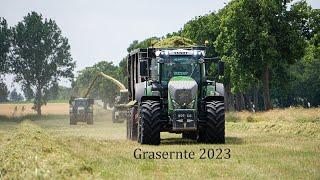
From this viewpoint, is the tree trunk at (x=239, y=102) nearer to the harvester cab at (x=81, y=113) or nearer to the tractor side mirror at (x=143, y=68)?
the harvester cab at (x=81, y=113)

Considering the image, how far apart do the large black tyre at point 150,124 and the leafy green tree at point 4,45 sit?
7692cm

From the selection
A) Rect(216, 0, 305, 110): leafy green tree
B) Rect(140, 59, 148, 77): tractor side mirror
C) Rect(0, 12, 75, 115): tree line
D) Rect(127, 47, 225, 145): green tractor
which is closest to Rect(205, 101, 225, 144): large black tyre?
Rect(127, 47, 225, 145): green tractor

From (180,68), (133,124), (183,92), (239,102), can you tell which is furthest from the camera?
(239,102)

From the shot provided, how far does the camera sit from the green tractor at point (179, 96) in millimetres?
22438

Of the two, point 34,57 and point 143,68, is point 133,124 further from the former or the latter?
point 34,57

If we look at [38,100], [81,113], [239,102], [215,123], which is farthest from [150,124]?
[38,100]

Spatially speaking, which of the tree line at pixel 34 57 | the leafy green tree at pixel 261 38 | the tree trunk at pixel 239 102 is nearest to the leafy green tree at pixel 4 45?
the tree line at pixel 34 57

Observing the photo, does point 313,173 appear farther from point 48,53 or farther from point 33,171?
point 48,53

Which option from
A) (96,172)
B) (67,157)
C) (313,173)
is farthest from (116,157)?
(313,173)

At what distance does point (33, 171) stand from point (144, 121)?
35.1 feet

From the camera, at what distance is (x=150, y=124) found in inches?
886

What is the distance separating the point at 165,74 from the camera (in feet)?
78.5

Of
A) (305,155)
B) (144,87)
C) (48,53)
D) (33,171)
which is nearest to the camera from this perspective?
(33,171)

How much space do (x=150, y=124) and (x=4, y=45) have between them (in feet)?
256
